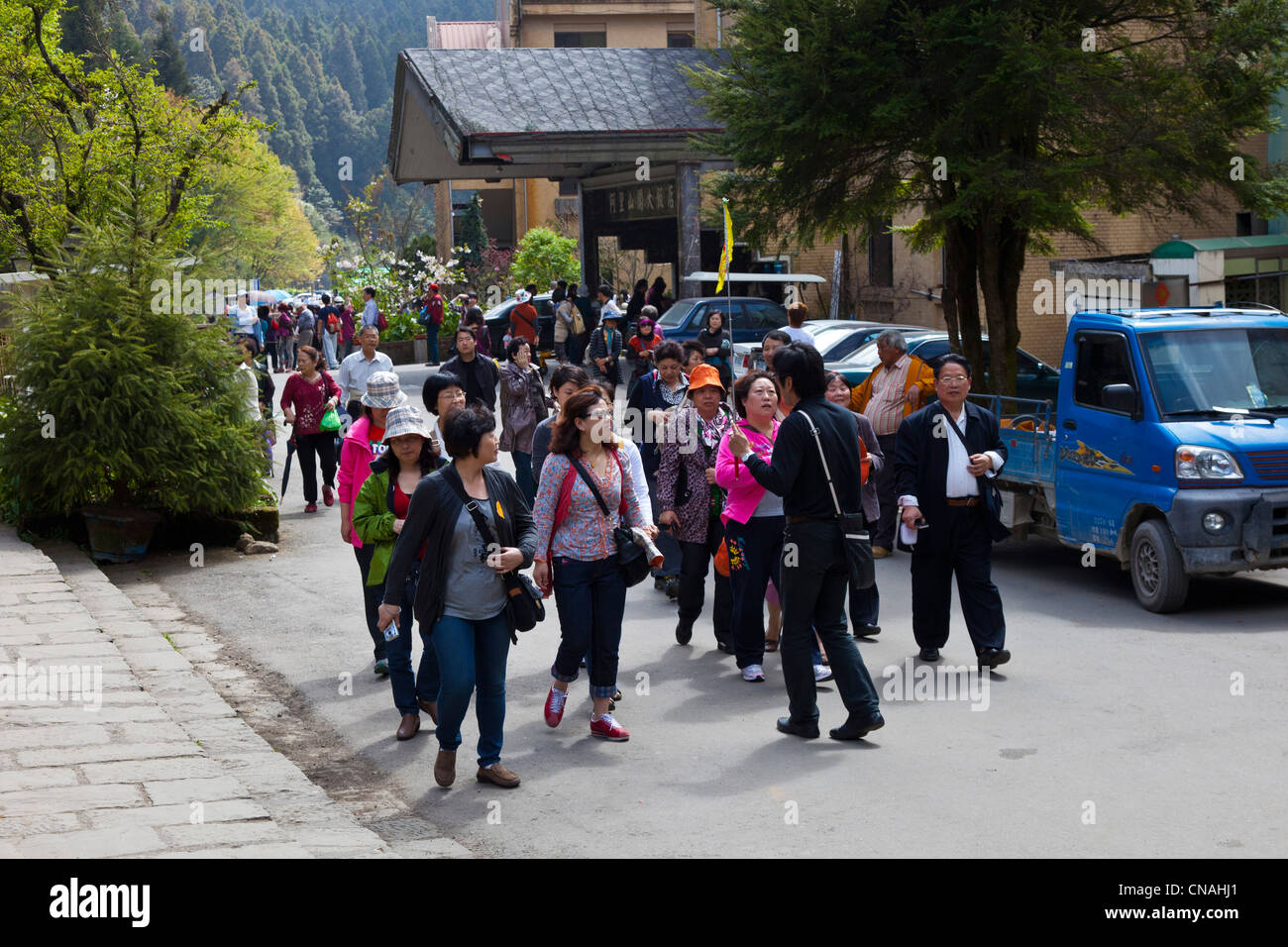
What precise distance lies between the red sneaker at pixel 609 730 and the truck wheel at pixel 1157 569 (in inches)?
176

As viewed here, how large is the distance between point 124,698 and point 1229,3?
43.1 ft

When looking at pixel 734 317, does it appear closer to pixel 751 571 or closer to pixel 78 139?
pixel 78 139

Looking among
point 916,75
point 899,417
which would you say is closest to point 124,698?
point 899,417

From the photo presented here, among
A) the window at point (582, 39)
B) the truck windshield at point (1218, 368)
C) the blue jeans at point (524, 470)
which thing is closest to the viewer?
the truck windshield at point (1218, 368)

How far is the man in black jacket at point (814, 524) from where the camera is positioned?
280 inches

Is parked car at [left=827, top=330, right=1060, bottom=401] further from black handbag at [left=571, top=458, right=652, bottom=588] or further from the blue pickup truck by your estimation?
black handbag at [left=571, top=458, right=652, bottom=588]

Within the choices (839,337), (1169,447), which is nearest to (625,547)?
(1169,447)

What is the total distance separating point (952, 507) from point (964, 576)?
1.35ft

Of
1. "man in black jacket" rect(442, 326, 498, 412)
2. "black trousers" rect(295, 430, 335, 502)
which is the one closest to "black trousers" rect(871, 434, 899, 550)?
"man in black jacket" rect(442, 326, 498, 412)

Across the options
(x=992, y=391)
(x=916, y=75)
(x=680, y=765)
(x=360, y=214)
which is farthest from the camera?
(x=360, y=214)

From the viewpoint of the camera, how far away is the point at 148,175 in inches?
722

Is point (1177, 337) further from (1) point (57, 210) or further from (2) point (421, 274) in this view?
(2) point (421, 274)

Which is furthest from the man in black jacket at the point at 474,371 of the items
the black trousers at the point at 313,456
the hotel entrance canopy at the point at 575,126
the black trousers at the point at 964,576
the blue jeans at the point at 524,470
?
the hotel entrance canopy at the point at 575,126

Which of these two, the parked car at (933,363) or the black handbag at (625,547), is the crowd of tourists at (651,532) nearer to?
the black handbag at (625,547)
